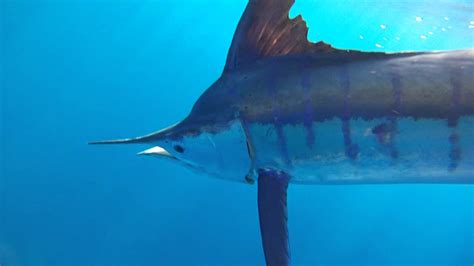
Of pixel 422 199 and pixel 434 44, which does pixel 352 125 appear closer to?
pixel 434 44

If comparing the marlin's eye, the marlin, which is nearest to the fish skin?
the marlin

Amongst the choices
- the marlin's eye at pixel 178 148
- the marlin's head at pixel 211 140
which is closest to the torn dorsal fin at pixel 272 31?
the marlin's head at pixel 211 140

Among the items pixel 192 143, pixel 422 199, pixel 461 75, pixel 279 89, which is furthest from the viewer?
pixel 422 199

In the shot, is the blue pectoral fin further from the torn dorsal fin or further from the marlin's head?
the torn dorsal fin

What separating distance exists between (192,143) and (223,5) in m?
7.73

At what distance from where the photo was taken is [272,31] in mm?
1817

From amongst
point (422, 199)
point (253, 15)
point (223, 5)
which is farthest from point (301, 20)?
point (422, 199)

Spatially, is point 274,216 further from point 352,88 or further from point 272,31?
point 272,31

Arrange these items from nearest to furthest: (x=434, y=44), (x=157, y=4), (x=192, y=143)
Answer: (x=192, y=143), (x=434, y=44), (x=157, y=4)

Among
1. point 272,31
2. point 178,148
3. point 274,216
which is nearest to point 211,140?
point 178,148

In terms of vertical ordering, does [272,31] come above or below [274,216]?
above

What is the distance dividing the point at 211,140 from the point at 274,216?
1.41ft

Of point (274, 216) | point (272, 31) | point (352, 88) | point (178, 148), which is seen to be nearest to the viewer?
point (352, 88)

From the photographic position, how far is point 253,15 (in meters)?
1.82
